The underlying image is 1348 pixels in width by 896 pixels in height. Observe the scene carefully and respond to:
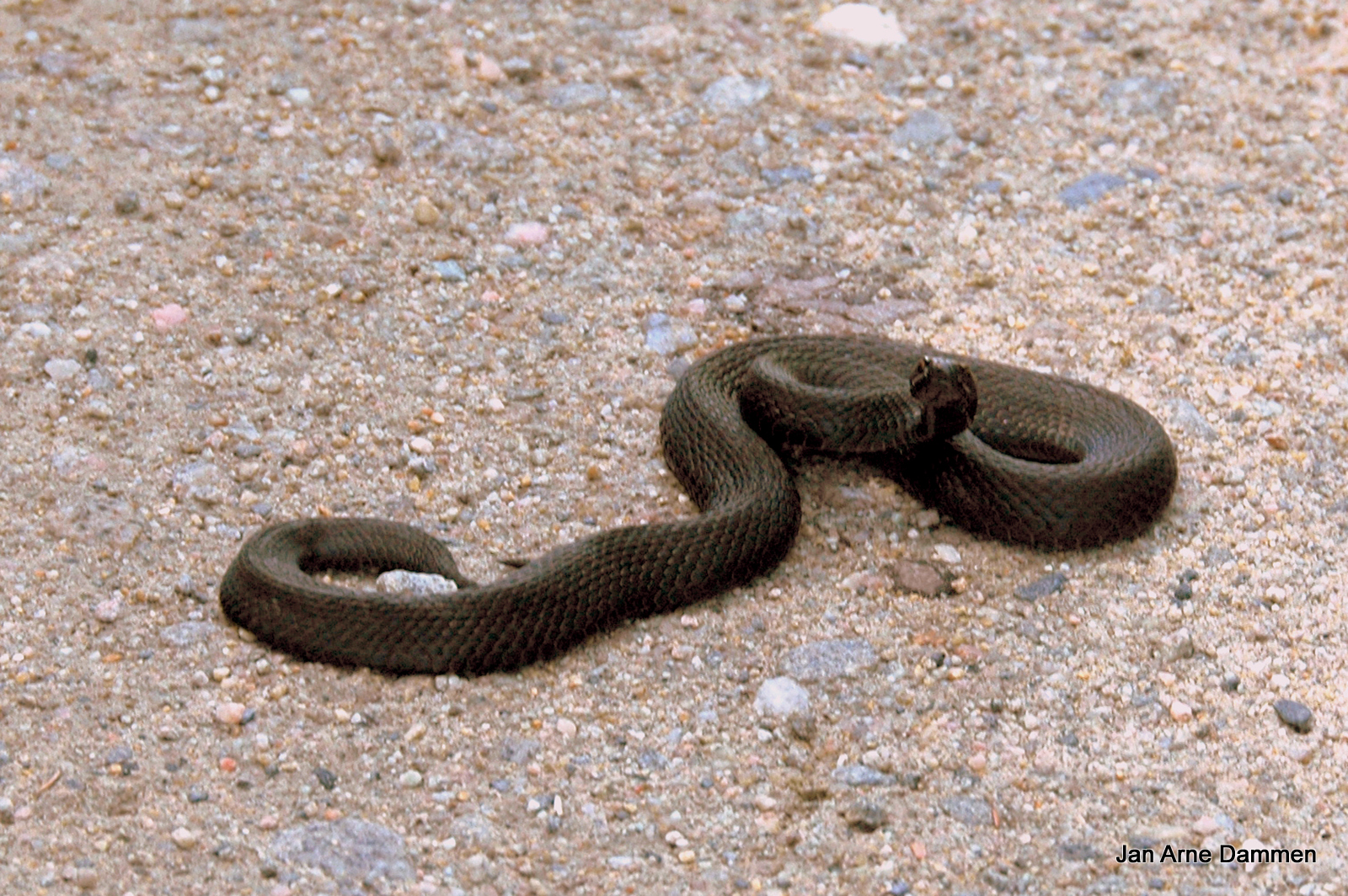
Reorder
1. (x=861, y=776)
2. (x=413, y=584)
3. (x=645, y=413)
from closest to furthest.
A: (x=861, y=776)
(x=413, y=584)
(x=645, y=413)

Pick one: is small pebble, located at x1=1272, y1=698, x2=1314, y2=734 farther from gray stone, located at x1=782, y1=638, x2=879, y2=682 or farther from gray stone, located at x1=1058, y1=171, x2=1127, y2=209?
gray stone, located at x1=1058, y1=171, x2=1127, y2=209

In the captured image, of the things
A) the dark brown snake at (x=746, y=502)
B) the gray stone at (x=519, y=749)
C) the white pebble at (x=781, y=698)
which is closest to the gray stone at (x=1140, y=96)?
the dark brown snake at (x=746, y=502)

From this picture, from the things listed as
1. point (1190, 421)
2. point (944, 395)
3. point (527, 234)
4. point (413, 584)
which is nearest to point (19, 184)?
point (527, 234)

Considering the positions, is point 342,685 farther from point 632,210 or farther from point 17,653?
point 632,210

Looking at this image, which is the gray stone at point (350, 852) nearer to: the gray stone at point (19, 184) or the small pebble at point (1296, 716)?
the small pebble at point (1296, 716)

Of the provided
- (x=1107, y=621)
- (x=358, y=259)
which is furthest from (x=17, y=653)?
(x=1107, y=621)

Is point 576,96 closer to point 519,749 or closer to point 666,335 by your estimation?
point 666,335
